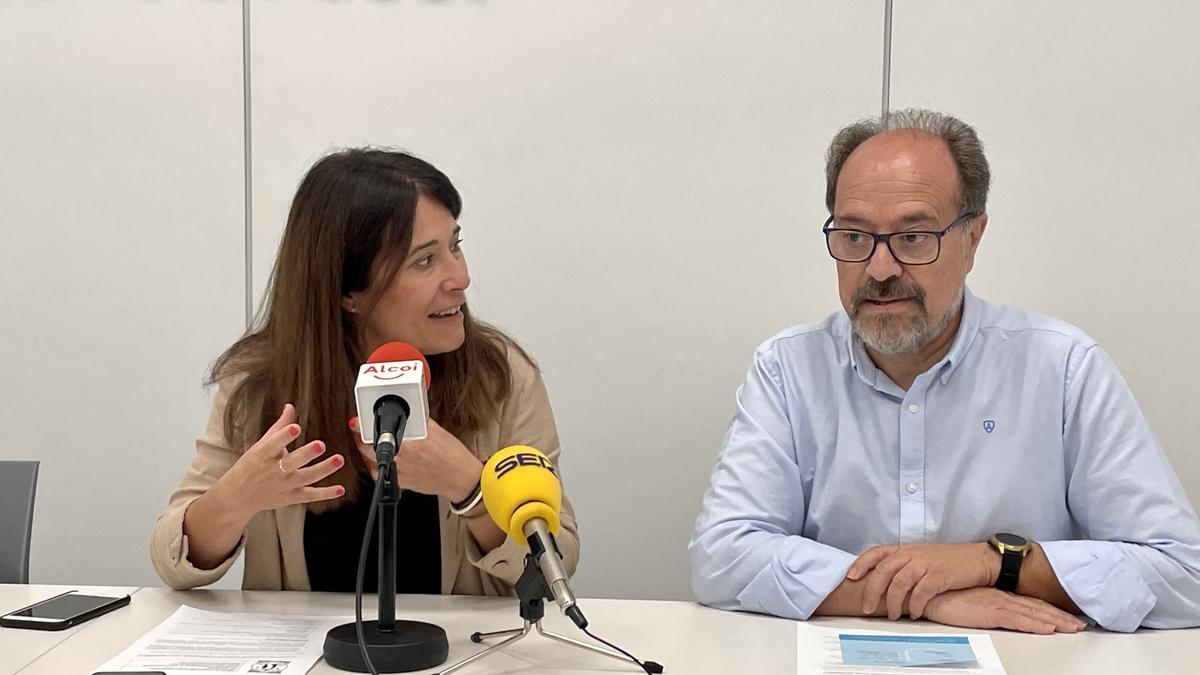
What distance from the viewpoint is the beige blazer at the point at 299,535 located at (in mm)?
2221

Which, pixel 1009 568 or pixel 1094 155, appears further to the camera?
pixel 1094 155

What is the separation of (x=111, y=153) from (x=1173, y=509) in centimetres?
269

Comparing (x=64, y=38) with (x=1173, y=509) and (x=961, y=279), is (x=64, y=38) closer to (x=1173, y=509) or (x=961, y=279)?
(x=961, y=279)

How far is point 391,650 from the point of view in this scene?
1.77 meters

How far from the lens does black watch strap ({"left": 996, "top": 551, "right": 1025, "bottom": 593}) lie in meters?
2.08

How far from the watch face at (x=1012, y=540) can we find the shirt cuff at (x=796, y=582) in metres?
0.27

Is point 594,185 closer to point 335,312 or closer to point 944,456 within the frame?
point 335,312

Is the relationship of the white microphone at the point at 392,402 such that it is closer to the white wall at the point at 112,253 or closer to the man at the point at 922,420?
the man at the point at 922,420

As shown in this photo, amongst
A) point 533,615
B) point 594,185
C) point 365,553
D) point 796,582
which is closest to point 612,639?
point 533,615

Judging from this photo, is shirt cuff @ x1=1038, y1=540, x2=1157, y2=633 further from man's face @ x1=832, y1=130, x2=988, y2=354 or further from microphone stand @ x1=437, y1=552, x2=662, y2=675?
microphone stand @ x1=437, y1=552, x2=662, y2=675

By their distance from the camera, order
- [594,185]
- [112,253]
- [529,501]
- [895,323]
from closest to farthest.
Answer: [529,501] < [895,323] < [594,185] < [112,253]

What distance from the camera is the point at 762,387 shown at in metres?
2.46

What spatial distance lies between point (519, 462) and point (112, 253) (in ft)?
6.67

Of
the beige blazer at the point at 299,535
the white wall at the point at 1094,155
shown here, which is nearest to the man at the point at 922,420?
the beige blazer at the point at 299,535
